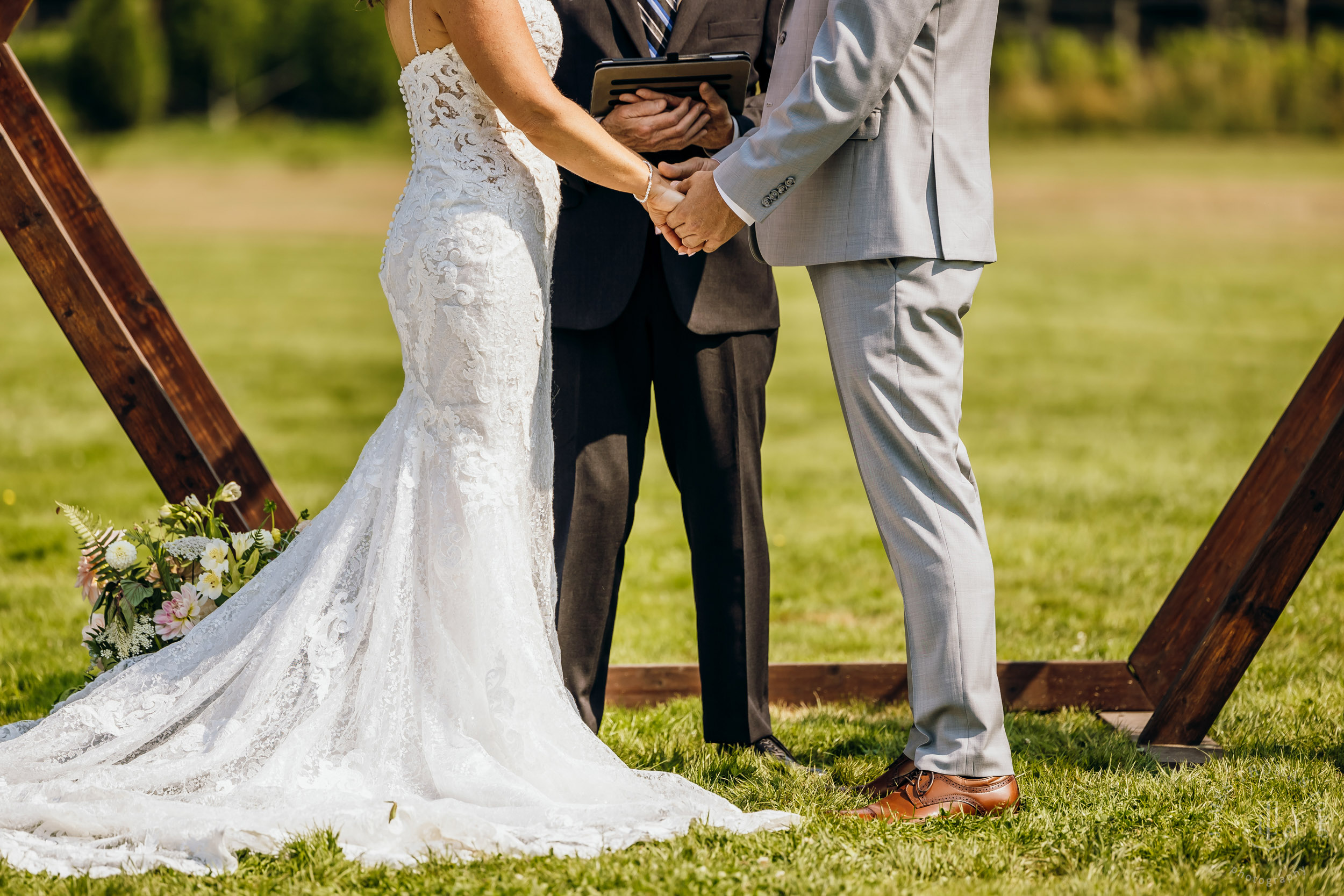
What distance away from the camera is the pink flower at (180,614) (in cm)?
334

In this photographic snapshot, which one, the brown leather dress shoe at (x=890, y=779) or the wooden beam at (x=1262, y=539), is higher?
the wooden beam at (x=1262, y=539)

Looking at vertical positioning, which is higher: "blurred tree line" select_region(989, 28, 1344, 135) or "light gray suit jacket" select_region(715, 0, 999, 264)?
"blurred tree line" select_region(989, 28, 1344, 135)

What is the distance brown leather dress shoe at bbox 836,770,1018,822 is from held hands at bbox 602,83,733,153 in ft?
5.81

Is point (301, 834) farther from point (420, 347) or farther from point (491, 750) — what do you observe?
point (420, 347)

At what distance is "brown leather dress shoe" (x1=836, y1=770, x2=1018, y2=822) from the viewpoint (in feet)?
9.60

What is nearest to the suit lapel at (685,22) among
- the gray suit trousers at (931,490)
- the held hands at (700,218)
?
the held hands at (700,218)

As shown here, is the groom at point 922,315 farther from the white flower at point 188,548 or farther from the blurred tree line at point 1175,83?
the blurred tree line at point 1175,83

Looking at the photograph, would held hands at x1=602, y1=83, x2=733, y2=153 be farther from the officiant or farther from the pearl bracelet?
the pearl bracelet

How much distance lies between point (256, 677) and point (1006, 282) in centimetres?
1922

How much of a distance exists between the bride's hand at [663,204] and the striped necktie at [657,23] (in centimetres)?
46

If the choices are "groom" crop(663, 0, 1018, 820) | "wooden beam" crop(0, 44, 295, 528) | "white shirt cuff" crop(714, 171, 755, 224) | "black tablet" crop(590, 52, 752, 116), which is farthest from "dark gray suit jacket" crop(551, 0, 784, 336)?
"wooden beam" crop(0, 44, 295, 528)

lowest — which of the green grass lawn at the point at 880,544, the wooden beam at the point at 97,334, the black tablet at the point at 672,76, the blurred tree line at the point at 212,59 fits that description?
the green grass lawn at the point at 880,544

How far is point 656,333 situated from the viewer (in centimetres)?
350

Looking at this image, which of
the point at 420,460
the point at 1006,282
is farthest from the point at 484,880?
the point at 1006,282
